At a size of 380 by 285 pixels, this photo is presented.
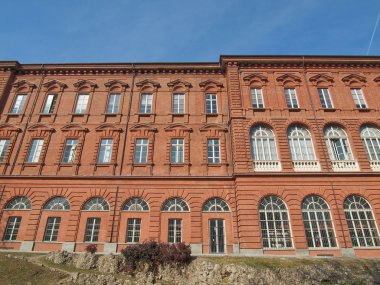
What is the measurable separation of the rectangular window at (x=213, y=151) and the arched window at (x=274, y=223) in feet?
15.7

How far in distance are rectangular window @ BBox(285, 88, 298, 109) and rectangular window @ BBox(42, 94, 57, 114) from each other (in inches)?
802

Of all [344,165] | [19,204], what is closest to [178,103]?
[344,165]

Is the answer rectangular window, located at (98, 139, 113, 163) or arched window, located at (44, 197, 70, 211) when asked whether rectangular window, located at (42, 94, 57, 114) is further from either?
arched window, located at (44, 197, 70, 211)

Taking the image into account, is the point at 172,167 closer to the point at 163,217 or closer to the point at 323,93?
the point at 163,217

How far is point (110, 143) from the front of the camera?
22688 millimetres

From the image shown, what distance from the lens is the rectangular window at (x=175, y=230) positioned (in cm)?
1920

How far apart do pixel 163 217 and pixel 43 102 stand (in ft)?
49.2

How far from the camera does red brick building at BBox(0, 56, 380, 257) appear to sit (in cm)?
1914

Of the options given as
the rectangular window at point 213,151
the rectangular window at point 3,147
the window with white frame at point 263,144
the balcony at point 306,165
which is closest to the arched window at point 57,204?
the rectangular window at point 3,147

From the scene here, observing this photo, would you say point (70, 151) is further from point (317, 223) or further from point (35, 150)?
point (317, 223)

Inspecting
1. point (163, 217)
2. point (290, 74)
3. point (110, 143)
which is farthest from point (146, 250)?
point (290, 74)

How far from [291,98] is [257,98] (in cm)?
295

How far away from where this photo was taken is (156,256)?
1611 cm

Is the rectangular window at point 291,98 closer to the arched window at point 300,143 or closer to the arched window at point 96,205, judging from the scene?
the arched window at point 300,143
